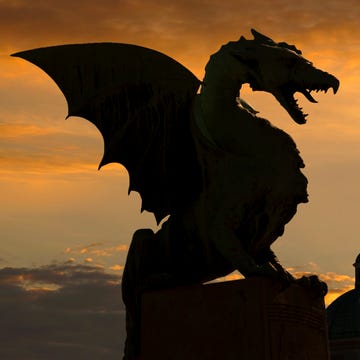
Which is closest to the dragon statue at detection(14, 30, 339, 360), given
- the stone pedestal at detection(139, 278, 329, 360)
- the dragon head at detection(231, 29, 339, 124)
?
the dragon head at detection(231, 29, 339, 124)

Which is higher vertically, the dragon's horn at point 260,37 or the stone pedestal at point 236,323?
the dragon's horn at point 260,37

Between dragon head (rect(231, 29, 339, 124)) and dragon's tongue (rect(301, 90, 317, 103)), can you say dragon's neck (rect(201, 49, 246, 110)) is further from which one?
dragon's tongue (rect(301, 90, 317, 103))

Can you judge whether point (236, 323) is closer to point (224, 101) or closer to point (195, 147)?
point (195, 147)

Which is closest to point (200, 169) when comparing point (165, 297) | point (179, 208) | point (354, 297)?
point (179, 208)

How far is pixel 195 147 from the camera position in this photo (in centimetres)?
1144

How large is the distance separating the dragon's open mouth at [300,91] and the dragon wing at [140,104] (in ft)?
3.30

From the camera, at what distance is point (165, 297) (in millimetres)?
10961

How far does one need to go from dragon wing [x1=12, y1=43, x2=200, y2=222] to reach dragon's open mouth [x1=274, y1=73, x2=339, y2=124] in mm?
1007

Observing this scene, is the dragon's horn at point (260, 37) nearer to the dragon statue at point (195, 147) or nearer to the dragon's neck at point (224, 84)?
the dragon statue at point (195, 147)

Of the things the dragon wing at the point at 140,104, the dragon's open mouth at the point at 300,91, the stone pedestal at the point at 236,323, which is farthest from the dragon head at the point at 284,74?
the stone pedestal at the point at 236,323

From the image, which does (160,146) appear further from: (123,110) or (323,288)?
(323,288)

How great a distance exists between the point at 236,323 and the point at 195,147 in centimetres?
212

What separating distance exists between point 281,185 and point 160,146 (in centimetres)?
164

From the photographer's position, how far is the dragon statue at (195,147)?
10.8m
